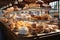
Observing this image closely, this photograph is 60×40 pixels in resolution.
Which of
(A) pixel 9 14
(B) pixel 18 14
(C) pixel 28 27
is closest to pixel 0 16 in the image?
(A) pixel 9 14

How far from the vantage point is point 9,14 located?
107 inches

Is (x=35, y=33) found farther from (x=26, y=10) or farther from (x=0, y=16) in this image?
(x=0, y=16)

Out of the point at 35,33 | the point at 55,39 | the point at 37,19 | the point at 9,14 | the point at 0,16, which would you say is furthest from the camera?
the point at 0,16

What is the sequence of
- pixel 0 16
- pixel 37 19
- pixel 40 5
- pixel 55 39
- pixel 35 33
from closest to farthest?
pixel 35 33 → pixel 55 39 → pixel 37 19 → pixel 40 5 → pixel 0 16

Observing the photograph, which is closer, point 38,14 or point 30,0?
point 38,14

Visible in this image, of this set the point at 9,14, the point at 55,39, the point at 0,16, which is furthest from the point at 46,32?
the point at 0,16

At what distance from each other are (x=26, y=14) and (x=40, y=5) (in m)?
0.29

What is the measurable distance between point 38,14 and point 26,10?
0.28m

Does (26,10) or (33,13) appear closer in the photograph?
(26,10)

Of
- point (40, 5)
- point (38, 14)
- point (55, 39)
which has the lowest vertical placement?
point (55, 39)

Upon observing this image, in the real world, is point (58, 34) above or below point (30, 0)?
below

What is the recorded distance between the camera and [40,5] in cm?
246

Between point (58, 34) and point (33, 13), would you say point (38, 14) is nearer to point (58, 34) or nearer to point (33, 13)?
point (33, 13)

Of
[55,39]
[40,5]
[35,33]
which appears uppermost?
[40,5]
